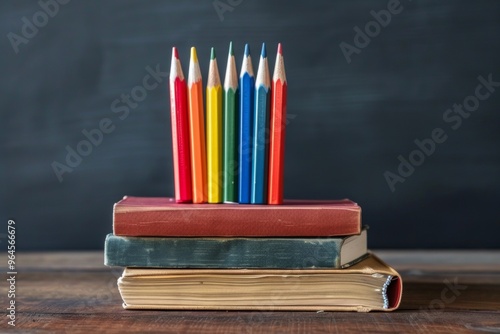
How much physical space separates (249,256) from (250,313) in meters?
0.07

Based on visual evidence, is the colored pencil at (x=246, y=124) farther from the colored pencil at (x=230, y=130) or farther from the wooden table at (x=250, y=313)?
the wooden table at (x=250, y=313)

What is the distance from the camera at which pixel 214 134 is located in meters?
0.89

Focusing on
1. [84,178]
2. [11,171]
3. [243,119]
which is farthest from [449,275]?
[11,171]

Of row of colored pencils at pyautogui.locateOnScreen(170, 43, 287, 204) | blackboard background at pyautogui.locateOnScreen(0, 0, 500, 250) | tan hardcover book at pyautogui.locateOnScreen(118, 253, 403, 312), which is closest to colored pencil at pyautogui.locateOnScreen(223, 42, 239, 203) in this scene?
row of colored pencils at pyautogui.locateOnScreen(170, 43, 287, 204)

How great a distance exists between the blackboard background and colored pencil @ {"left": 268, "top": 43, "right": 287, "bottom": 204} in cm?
34

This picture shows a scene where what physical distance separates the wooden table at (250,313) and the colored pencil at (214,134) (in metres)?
0.16

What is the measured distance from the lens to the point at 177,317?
82cm

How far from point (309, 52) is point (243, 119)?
15.0 inches

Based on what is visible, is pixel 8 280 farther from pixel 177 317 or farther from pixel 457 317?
pixel 457 317

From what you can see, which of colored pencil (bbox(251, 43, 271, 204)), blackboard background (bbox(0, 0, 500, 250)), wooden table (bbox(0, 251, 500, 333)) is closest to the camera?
wooden table (bbox(0, 251, 500, 333))

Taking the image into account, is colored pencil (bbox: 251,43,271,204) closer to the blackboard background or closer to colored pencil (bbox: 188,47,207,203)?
colored pencil (bbox: 188,47,207,203)

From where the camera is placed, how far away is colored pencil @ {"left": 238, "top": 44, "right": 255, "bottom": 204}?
881 millimetres

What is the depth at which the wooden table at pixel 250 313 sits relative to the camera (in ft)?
2.53

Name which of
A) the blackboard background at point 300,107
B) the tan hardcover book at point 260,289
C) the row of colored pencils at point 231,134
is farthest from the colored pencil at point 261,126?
the blackboard background at point 300,107
